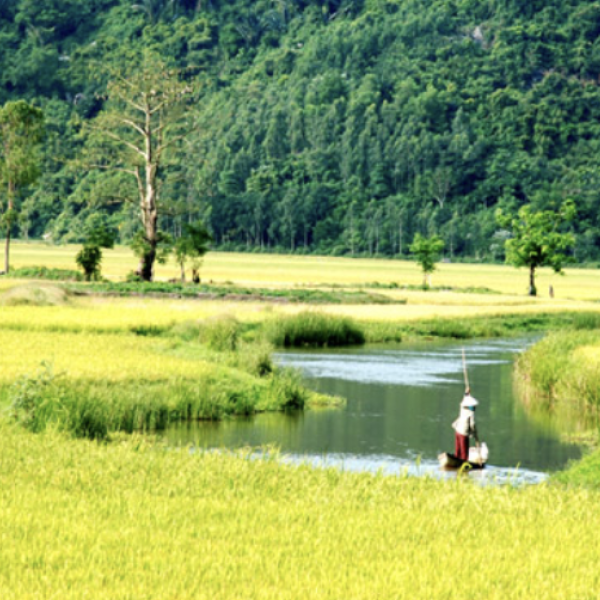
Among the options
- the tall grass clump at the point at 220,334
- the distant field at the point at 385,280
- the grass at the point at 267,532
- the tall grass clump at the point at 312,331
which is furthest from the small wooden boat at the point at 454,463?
the distant field at the point at 385,280

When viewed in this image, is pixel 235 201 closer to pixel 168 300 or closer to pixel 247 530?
pixel 168 300

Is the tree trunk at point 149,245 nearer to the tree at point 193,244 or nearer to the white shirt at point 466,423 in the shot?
the tree at point 193,244

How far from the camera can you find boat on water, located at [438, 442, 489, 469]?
22.0 m

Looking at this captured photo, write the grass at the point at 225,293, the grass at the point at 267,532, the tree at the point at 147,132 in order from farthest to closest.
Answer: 1. the tree at the point at 147,132
2. the grass at the point at 225,293
3. the grass at the point at 267,532

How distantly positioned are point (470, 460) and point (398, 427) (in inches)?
207

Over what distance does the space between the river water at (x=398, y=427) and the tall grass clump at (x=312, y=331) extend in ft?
23.3

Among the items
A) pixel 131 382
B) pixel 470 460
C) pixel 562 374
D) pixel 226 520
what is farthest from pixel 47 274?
pixel 226 520

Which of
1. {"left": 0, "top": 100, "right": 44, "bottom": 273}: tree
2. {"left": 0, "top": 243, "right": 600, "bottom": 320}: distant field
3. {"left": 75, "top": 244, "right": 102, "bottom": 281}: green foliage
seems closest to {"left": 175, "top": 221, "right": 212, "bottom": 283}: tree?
{"left": 0, "top": 243, "right": 600, "bottom": 320}: distant field

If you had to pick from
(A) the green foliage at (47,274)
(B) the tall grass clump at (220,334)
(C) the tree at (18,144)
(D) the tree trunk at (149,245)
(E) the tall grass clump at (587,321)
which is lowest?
(E) the tall grass clump at (587,321)

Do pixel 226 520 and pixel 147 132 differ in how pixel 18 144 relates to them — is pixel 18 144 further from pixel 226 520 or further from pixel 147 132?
pixel 226 520

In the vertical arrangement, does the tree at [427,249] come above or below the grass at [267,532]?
above

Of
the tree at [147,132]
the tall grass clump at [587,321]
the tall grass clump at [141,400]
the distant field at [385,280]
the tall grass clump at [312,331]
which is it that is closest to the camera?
the tall grass clump at [141,400]

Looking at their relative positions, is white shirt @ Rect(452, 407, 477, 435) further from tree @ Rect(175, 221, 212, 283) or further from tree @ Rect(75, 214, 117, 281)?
tree @ Rect(175, 221, 212, 283)

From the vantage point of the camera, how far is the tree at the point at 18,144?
283ft
